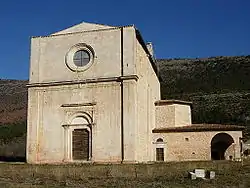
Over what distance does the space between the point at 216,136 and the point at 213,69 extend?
59.2m

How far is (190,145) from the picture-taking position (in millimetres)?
29953

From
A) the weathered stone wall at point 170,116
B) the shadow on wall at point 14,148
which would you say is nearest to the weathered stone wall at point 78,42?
the weathered stone wall at point 170,116

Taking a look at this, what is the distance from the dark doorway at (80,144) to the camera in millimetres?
26594

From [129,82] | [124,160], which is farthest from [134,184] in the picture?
[129,82]

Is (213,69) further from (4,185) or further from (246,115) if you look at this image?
(4,185)

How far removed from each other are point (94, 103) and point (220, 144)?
39.6ft

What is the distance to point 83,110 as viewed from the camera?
26953 millimetres

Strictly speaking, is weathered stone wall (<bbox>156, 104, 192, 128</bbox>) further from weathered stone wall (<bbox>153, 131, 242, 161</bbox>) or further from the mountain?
the mountain

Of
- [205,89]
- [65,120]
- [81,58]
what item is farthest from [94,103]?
[205,89]

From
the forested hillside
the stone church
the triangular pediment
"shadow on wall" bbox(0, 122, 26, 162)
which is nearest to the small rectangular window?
the stone church

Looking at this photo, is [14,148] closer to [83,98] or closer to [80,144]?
[80,144]

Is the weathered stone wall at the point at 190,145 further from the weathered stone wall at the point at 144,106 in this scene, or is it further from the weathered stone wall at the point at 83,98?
the weathered stone wall at the point at 83,98

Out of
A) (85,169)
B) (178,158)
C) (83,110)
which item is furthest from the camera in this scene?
(178,158)

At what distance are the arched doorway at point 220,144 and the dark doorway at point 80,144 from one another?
9.85 meters
